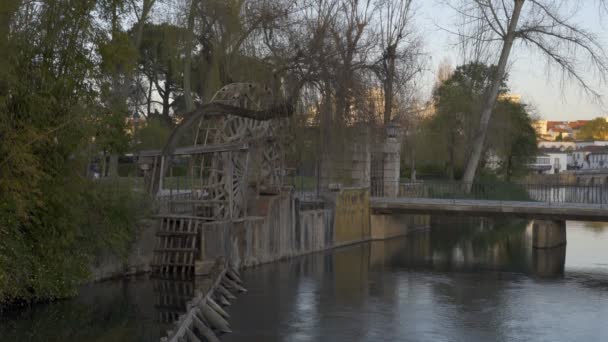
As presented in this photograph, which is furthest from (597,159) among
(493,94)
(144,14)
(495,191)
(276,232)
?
(276,232)

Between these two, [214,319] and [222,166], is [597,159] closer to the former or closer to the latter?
[222,166]

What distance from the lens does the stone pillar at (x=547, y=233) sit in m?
35.9

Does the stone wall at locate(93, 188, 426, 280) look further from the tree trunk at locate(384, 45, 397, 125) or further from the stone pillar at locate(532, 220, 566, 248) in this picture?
the stone pillar at locate(532, 220, 566, 248)

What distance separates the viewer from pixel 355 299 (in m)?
23.8

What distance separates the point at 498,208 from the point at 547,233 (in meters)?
3.17

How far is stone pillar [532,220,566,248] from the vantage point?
3591 cm

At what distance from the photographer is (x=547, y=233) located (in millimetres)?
35750

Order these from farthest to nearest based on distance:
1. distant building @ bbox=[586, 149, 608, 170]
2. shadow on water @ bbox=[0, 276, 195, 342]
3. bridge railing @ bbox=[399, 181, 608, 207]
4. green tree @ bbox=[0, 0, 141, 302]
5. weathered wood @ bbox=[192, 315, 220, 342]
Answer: distant building @ bbox=[586, 149, 608, 170] < bridge railing @ bbox=[399, 181, 608, 207] < green tree @ bbox=[0, 0, 141, 302] < shadow on water @ bbox=[0, 276, 195, 342] < weathered wood @ bbox=[192, 315, 220, 342]

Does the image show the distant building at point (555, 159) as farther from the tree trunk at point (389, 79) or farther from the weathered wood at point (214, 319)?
the weathered wood at point (214, 319)

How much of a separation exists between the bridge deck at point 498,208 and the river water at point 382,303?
1.74 metres

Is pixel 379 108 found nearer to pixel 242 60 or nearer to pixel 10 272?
pixel 242 60

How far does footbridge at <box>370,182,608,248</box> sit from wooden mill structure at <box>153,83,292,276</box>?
7.59m

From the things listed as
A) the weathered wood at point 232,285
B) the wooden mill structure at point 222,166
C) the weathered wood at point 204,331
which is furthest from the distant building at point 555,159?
the weathered wood at point 204,331

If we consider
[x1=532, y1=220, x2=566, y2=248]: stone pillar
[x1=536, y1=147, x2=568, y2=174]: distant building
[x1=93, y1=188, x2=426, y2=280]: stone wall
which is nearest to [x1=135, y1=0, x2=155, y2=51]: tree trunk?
[x1=93, y1=188, x2=426, y2=280]: stone wall
